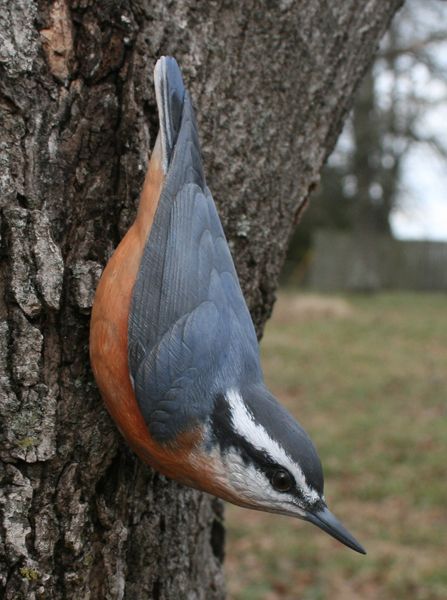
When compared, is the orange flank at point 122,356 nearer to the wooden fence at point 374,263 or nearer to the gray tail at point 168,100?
the gray tail at point 168,100

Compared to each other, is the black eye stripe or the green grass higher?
the black eye stripe

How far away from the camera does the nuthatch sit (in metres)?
1.56

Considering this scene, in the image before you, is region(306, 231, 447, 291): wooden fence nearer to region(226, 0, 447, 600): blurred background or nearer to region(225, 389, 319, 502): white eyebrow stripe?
region(226, 0, 447, 600): blurred background

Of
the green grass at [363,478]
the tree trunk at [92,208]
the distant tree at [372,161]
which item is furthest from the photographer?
the distant tree at [372,161]

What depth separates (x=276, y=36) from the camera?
2.06 metres

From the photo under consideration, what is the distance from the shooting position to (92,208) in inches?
69.4

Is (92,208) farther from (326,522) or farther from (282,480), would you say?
(326,522)

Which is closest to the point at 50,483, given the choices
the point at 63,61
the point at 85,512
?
the point at 85,512

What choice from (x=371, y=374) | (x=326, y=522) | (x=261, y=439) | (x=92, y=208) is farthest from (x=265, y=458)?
(x=371, y=374)

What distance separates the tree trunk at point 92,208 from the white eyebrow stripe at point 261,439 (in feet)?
1.18

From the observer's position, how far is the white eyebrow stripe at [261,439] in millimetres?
1524

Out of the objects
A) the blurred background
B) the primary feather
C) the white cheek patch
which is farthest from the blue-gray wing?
the blurred background

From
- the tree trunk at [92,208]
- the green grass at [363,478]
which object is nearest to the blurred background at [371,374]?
the green grass at [363,478]

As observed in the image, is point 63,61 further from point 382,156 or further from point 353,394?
point 382,156
